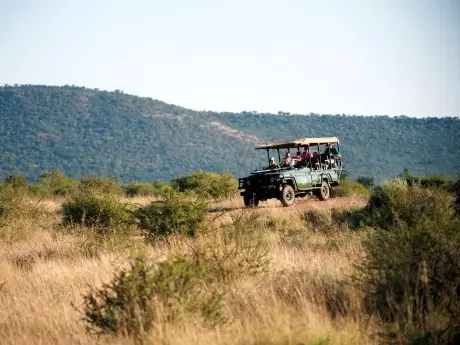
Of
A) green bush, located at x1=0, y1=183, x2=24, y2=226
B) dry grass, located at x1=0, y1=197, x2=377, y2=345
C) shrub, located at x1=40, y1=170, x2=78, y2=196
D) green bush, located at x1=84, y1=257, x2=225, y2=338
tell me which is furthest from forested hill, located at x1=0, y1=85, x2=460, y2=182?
green bush, located at x1=84, y1=257, x2=225, y2=338

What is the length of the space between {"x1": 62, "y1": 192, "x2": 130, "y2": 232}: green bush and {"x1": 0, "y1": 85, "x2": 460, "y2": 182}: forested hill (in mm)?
61858

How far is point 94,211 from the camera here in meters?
15.3

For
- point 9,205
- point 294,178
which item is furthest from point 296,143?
point 9,205

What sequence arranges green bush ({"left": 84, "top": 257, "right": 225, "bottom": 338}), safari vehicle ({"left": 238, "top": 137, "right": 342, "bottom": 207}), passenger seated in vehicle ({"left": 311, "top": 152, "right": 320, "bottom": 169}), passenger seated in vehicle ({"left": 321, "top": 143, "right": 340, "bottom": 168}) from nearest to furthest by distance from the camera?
green bush ({"left": 84, "top": 257, "right": 225, "bottom": 338}) → safari vehicle ({"left": 238, "top": 137, "right": 342, "bottom": 207}) → passenger seated in vehicle ({"left": 311, "top": 152, "right": 320, "bottom": 169}) → passenger seated in vehicle ({"left": 321, "top": 143, "right": 340, "bottom": 168})

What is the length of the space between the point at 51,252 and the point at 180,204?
311 centimetres

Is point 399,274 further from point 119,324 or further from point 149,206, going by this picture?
point 149,206

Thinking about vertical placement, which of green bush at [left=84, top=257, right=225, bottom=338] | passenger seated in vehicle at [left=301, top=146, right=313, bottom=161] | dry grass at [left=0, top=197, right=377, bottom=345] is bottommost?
dry grass at [left=0, top=197, right=377, bottom=345]

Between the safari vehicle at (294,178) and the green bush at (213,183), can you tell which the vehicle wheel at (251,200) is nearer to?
the safari vehicle at (294,178)

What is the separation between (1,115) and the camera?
10475 centimetres

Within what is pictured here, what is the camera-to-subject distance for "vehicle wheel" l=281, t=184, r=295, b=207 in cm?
1894

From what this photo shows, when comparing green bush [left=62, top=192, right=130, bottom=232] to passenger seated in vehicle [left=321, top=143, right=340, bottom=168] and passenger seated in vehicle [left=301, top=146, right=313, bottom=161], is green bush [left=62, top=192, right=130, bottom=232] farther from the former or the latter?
passenger seated in vehicle [left=321, top=143, right=340, bottom=168]

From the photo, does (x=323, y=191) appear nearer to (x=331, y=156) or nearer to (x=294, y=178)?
(x=331, y=156)

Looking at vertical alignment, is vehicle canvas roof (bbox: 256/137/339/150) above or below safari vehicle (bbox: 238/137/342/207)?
above

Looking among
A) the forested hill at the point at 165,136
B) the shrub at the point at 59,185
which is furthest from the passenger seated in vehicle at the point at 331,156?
the forested hill at the point at 165,136
